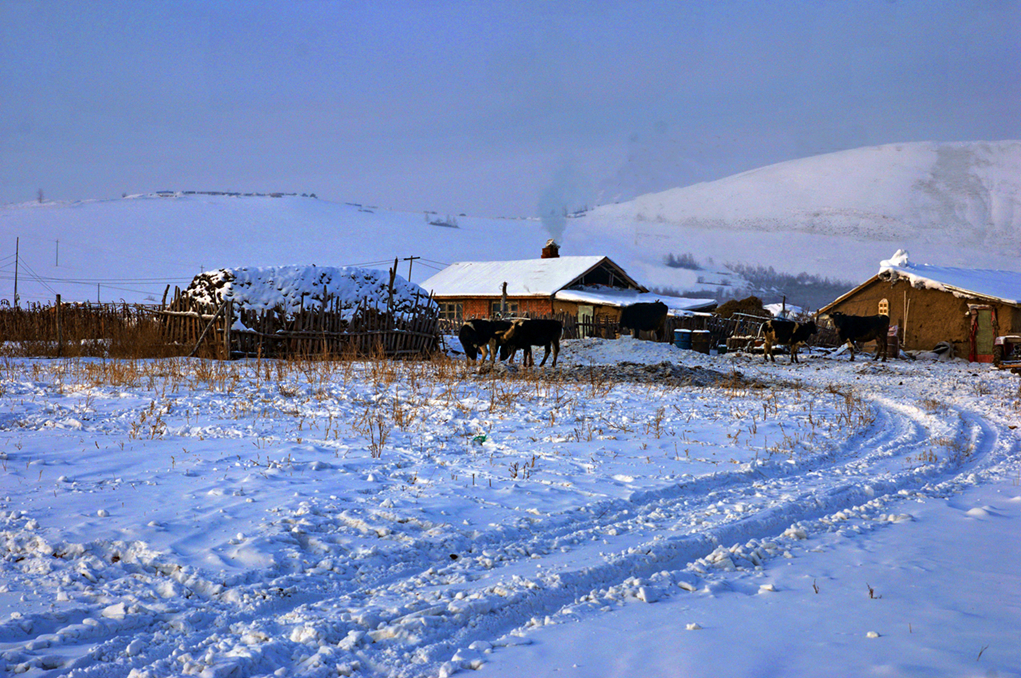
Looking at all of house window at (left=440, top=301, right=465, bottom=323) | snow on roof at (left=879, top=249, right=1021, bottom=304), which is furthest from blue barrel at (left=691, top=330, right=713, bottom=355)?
house window at (left=440, top=301, right=465, bottom=323)

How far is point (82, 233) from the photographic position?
276 feet

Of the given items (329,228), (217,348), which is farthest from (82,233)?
(217,348)

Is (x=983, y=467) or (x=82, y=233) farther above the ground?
Answer: (x=82, y=233)

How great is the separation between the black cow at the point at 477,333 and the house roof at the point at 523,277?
19.3 metres

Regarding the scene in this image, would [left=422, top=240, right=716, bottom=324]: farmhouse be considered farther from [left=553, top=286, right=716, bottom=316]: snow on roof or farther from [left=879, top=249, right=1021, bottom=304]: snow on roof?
[left=879, top=249, right=1021, bottom=304]: snow on roof

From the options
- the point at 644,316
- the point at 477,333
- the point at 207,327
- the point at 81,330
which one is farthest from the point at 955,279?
the point at 81,330

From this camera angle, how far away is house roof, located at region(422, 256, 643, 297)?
123 ft

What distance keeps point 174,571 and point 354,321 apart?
15466 millimetres

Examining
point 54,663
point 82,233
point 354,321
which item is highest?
point 82,233

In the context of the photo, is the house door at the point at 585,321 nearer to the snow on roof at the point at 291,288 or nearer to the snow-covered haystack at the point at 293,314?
the snow-covered haystack at the point at 293,314

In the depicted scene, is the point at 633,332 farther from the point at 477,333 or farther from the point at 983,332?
the point at 477,333

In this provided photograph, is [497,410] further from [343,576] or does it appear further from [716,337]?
[716,337]

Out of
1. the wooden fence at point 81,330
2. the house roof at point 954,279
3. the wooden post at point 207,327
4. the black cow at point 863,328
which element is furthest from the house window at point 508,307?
the wooden post at point 207,327

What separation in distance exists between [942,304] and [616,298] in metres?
14.9
